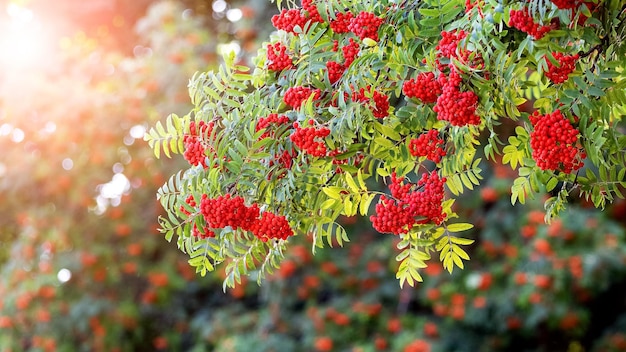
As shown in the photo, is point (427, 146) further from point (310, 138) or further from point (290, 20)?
point (290, 20)

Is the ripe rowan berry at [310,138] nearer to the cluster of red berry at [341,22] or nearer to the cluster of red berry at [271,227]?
the cluster of red berry at [271,227]

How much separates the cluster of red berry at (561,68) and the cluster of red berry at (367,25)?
35cm

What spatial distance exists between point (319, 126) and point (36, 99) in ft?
13.5

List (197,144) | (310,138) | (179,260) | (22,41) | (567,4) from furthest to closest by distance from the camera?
(22,41) → (179,260) → (197,144) → (310,138) → (567,4)

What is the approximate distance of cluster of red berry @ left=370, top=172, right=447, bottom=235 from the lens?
155cm

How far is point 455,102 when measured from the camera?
4.88ft

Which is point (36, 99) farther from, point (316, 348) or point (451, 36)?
point (451, 36)

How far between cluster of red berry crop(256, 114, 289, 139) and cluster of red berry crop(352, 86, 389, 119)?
0.15m

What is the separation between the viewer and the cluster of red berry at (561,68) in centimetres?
150

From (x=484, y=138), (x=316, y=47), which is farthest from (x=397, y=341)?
(x=316, y=47)

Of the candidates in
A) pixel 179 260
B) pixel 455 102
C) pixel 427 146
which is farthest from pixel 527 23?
pixel 179 260

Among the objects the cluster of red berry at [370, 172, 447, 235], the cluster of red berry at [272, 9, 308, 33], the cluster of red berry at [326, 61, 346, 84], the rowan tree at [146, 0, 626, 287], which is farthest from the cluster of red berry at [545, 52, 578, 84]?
the cluster of red berry at [272, 9, 308, 33]

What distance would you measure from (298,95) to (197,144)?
0.79ft

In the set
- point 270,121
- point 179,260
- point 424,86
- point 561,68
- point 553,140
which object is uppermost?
point 270,121
